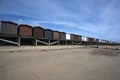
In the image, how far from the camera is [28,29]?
22.5 meters

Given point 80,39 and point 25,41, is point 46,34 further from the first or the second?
point 80,39

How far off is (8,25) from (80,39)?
35429 mm

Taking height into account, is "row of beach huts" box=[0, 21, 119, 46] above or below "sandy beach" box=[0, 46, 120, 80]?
above

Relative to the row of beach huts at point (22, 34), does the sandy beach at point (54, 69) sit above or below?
below

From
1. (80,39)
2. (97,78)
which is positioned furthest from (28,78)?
(80,39)

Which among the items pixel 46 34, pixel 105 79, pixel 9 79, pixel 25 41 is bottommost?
pixel 105 79

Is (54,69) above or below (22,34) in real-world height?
below

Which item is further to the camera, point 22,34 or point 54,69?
point 22,34

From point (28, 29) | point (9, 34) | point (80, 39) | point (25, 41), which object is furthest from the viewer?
point (80, 39)

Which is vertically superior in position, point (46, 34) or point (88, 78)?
point (46, 34)

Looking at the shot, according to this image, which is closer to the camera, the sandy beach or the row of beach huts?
the sandy beach

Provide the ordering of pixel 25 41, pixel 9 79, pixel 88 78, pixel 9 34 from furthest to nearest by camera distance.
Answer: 1. pixel 25 41
2. pixel 9 34
3. pixel 88 78
4. pixel 9 79

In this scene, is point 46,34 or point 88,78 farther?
point 46,34

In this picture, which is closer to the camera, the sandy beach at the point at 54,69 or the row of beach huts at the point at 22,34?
the sandy beach at the point at 54,69
